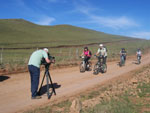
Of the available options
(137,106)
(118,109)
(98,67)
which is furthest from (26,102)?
(98,67)

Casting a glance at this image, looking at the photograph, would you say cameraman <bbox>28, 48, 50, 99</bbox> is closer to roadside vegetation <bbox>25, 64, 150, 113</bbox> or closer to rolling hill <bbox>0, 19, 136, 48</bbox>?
roadside vegetation <bbox>25, 64, 150, 113</bbox>

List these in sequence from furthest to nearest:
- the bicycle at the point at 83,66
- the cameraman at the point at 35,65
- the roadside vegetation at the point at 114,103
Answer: the bicycle at the point at 83,66
the cameraman at the point at 35,65
the roadside vegetation at the point at 114,103

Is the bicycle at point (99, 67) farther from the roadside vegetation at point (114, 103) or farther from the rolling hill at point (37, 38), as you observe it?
the rolling hill at point (37, 38)

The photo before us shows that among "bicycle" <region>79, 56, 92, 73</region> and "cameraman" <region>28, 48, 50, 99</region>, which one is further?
"bicycle" <region>79, 56, 92, 73</region>

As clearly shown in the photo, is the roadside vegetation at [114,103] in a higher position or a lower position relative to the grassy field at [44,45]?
lower

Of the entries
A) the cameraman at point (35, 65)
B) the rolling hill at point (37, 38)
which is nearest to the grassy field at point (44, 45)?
the rolling hill at point (37, 38)

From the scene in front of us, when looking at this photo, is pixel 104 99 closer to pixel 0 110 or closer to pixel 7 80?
pixel 0 110

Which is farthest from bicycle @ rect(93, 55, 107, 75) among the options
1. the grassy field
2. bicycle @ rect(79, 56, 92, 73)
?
the grassy field

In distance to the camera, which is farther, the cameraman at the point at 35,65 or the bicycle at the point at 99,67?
the bicycle at the point at 99,67

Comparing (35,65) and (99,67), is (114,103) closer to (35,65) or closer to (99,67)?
(35,65)

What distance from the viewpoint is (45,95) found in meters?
8.30

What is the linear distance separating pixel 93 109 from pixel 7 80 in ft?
22.3

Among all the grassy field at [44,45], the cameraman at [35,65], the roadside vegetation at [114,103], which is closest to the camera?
the roadside vegetation at [114,103]

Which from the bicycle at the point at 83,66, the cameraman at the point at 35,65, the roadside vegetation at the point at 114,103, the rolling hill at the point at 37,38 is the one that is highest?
the rolling hill at the point at 37,38
